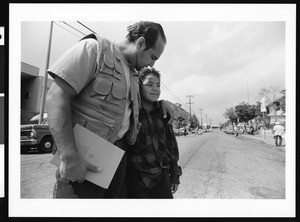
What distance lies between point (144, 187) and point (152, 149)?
0.22m

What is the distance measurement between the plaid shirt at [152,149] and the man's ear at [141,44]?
33 cm

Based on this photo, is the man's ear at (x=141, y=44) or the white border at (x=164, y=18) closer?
the man's ear at (x=141, y=44)

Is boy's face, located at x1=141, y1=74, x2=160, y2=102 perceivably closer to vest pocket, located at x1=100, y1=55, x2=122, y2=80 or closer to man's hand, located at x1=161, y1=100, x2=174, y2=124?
man's hand, located at x1=161, y1=100, x2=174, y2=124

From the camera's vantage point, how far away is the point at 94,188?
1.06 m

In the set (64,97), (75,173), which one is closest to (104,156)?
(75,173)

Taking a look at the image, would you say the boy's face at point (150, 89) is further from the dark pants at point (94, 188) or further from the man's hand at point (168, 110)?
the dark pants at point (94, 188)

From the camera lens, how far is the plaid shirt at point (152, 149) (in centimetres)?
117

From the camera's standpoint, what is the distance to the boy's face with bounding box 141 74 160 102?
1264 mm

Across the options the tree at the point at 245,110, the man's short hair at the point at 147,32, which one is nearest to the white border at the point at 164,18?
the man's short hair at the point at 147,32

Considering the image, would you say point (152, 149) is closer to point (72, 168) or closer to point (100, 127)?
point (100, 127)

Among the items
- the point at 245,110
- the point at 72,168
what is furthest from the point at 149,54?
the point at 245,110

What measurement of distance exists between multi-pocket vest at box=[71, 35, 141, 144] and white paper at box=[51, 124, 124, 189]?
29 mm

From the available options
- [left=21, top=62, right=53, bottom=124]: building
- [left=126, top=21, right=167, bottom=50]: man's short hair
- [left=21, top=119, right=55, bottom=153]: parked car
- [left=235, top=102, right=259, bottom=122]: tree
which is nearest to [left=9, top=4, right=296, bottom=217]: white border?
[left=21, top=62, right=53, bottom=124]: building
